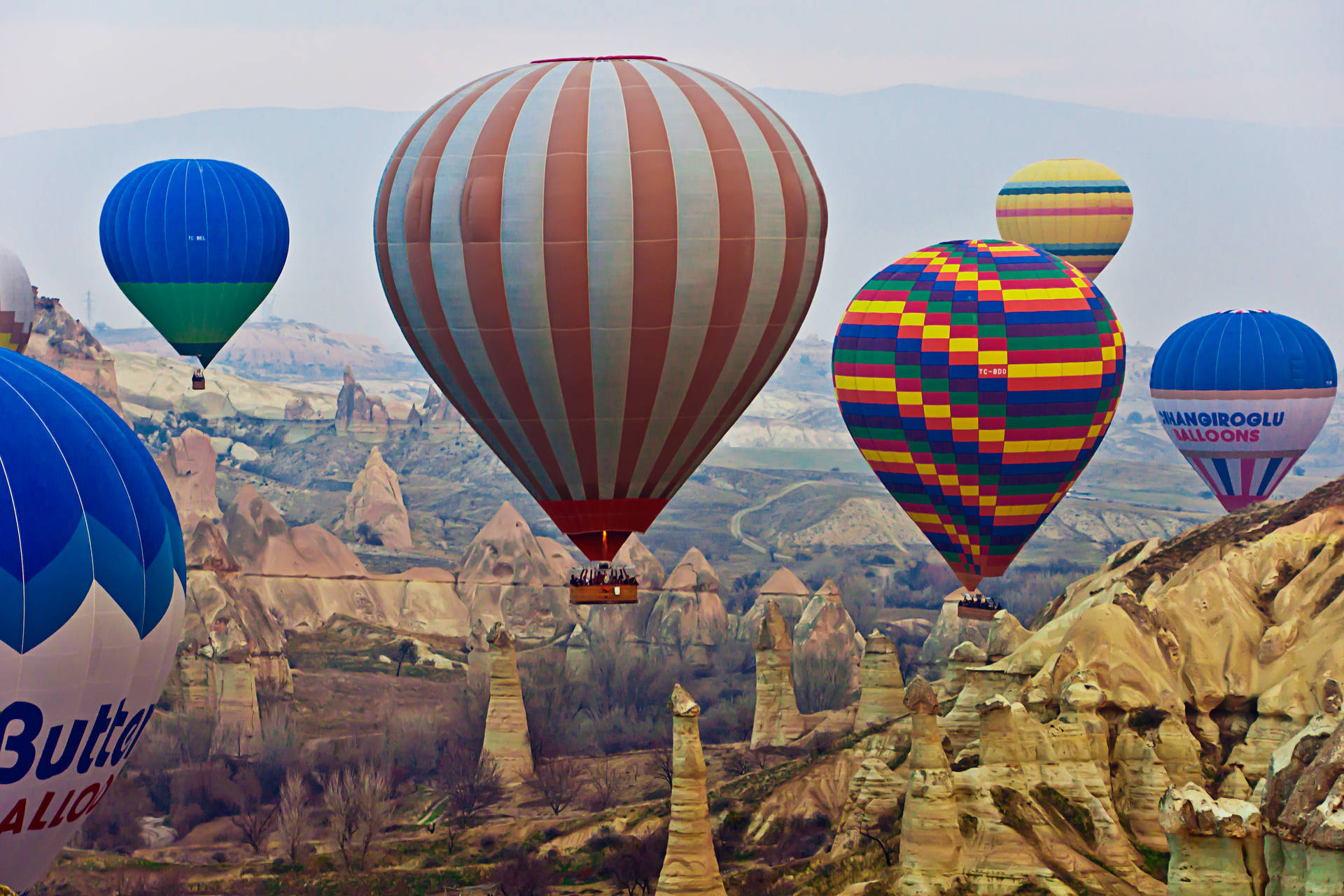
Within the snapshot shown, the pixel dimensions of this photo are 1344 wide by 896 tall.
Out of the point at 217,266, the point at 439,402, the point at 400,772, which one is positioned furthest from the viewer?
the point at 439,402

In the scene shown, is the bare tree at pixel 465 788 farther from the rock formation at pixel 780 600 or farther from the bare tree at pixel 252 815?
the rock formation at pixel 780 600

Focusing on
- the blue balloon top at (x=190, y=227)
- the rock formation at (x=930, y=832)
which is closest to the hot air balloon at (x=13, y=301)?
the blue balloon top at (x=190, y=227)

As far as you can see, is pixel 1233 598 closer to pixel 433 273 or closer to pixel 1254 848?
pixel 1254 848

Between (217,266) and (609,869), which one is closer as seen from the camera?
(609,869)

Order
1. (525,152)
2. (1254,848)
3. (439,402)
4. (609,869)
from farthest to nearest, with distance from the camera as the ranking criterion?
(439,402), (609,869), (525,152), (1254,848)

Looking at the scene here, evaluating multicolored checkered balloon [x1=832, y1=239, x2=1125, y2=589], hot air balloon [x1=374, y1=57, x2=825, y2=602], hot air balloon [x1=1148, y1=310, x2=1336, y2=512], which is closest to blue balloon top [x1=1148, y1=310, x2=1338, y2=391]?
hot air balloon [x1=1148, y1=310, x2=1336, y2=512]

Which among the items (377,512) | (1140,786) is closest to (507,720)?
(1140,786)

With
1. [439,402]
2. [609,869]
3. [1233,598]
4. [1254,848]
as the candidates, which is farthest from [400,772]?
[439,402]
